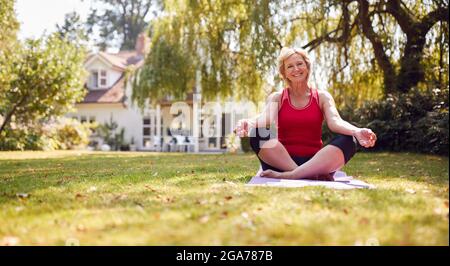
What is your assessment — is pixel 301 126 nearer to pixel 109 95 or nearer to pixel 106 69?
pixel 109 95

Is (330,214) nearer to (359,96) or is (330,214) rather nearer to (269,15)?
(269,15)

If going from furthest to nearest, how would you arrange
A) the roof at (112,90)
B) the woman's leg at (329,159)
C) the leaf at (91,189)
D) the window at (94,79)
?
the window at (94,79) → the roof at (112,90) → the woman's leg at (329,159) → the leaf at (91,189)

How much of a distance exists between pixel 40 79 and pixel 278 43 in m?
8.38

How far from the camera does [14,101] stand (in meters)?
16.0

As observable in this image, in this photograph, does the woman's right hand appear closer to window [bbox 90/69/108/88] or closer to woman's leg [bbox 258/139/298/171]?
woman's leg [bbox 258/139/298/171]

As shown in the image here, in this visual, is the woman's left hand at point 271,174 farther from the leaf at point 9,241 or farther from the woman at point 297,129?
the leaf at point 9,241

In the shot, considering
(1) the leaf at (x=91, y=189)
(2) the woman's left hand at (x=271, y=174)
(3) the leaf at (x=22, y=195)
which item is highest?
(2) the woman's left hand at (x=271, y=174)

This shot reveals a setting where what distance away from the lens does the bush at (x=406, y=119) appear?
10.9 m

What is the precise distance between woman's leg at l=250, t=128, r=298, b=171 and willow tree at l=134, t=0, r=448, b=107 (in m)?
7.93

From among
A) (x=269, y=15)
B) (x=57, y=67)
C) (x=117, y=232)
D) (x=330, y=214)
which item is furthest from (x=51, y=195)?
(x=57, y=67)

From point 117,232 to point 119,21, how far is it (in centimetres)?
3933

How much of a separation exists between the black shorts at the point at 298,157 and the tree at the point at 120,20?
34.6 metres

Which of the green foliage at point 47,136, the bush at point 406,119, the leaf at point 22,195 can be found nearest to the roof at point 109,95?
the green foliage at point 47,136

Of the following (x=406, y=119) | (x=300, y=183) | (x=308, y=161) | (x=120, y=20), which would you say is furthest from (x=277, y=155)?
(x=120, y=20)
